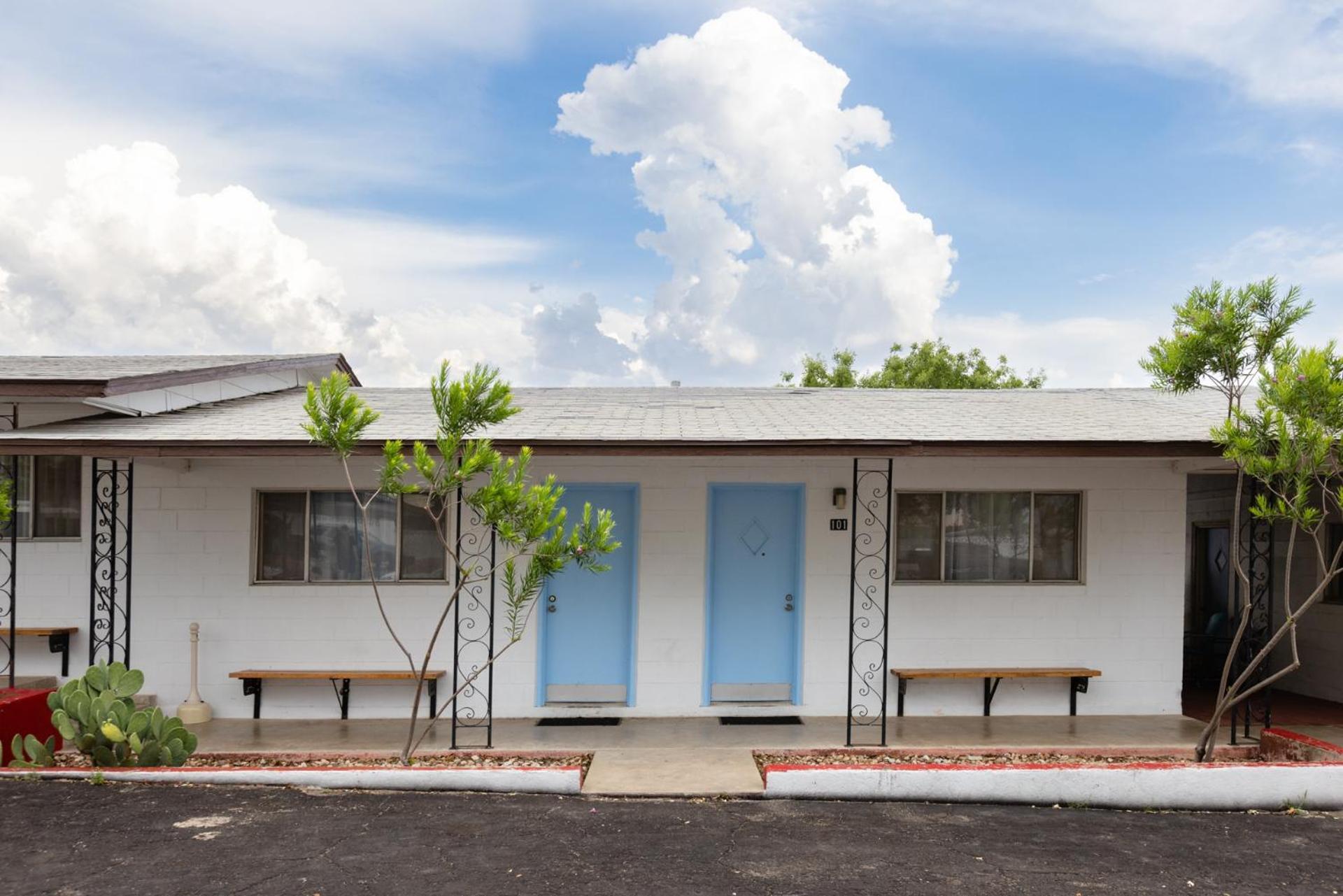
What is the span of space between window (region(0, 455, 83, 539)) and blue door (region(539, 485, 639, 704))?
4.62 m

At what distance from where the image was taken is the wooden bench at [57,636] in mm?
8773

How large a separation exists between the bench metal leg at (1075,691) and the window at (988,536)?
3.09ft

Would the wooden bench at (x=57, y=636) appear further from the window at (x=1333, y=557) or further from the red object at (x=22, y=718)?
the window at (x=1333, y=557)

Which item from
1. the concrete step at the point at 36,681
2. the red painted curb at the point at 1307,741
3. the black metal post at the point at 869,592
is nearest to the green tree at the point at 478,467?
the black metal post at the point at 869,592

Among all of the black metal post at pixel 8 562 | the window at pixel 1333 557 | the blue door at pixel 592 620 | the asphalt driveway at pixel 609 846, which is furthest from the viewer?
the window at pixel 1333 557

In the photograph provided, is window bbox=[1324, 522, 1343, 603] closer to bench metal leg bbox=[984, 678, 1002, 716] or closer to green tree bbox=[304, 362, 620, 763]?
bench metal leg bbox=[984, 678, 1002, 716]

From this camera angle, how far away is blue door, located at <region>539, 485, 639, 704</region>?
901cm

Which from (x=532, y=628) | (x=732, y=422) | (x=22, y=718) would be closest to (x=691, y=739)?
(x=532, y=628)

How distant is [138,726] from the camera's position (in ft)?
22.5

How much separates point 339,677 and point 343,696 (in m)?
0.31

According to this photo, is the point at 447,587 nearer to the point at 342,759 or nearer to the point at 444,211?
the point at 342,759

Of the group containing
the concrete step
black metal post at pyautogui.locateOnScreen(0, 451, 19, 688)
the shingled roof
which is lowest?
the concrete step

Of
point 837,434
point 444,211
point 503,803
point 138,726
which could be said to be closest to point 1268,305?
point 837,434

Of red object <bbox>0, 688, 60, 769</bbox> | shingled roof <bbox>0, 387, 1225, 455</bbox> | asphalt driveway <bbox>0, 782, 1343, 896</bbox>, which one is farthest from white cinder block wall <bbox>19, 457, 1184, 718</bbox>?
asphalt driveway <bbox>0, 782, 1343, 896</bbox>
